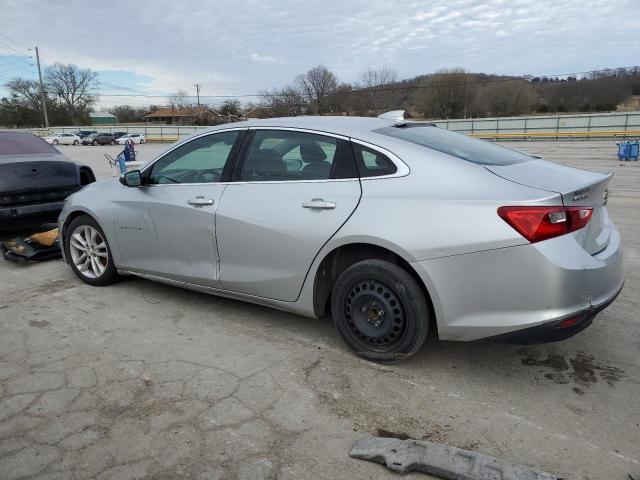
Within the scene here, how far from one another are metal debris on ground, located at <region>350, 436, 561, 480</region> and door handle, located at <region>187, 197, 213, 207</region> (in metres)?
2.11

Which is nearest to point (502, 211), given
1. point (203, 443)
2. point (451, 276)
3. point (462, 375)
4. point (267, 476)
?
point (451, 276)

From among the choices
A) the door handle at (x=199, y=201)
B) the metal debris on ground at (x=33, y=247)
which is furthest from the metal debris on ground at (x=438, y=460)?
the metal debris on ground at (x=33, y=247)

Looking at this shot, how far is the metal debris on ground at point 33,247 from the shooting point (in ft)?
19.3

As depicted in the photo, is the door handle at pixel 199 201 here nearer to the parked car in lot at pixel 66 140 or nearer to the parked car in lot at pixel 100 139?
the parked car in lot at pixel 100 139

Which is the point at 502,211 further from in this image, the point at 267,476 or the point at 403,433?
the point at 267,476

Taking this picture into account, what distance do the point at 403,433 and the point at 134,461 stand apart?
1.33 metres

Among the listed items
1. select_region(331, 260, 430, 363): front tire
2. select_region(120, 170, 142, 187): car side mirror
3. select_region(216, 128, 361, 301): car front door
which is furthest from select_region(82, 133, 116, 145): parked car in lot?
select_region(331, 260, 430, 363): front tire

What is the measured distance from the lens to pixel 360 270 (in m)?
3.14

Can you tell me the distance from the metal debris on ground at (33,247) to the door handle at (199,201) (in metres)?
2.92

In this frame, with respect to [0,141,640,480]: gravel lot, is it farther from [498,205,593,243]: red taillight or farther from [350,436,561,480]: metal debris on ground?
[498,205,593,243]: red taillight

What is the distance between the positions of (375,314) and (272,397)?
0.82 m

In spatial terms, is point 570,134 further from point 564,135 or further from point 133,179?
point 133,179

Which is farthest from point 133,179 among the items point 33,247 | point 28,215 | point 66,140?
point 66,140

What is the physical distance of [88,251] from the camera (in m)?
4.88
